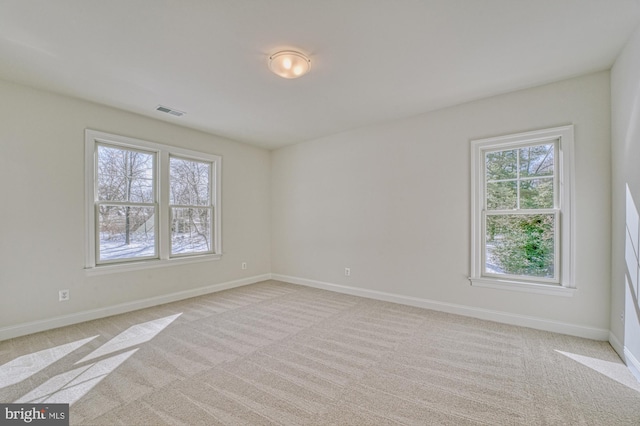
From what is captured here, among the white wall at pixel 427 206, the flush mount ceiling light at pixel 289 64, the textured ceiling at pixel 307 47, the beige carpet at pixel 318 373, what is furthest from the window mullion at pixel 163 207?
the flush mount ceiling light at pixel 289 64

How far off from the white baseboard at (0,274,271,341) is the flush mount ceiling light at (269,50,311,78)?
3.55 meters

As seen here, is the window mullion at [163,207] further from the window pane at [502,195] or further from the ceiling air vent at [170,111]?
the window pane at [502,195]

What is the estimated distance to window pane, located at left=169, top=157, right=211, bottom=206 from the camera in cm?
456

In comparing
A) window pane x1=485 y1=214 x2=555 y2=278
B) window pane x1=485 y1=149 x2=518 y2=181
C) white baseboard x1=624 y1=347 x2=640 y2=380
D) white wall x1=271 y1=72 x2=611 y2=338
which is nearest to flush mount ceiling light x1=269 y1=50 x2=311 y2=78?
white wall x1=271 y1=72 x2=611 y2=338

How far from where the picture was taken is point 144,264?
409 cm

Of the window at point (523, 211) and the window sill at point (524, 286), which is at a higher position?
the window at point (523, 211)

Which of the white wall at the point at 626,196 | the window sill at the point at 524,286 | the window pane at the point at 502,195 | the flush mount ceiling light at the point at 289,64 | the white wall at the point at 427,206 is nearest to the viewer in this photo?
the white wall at the point at 626,196

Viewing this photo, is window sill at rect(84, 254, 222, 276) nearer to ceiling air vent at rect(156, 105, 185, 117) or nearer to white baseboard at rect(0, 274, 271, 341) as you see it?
white baseboard at rect(0, 274, 271, 341)

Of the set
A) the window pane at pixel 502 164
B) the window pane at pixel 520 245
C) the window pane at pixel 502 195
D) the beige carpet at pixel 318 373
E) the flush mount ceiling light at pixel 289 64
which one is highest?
the flush mount ceiling light at pixel 289 64

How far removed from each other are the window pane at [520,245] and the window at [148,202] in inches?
165

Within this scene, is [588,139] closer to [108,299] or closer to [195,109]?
[195,109]

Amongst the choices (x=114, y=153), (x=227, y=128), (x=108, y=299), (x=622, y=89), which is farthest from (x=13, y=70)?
(x=622, y=89)

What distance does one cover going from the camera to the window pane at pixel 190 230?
179 inches

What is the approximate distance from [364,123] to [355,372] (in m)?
3.47
